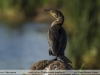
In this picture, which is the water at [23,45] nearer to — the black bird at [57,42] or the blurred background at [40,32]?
the blurred background at [40,32]

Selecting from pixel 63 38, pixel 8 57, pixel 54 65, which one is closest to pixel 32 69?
pixel 54 65

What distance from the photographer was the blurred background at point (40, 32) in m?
10.1

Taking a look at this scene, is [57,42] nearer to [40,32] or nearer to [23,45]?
[23,45]

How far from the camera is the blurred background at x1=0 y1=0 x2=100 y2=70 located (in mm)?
10094

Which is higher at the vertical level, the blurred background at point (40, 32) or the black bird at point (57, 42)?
the black bird at point (57, 42)

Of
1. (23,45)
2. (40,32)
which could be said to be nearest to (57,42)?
(23,45)

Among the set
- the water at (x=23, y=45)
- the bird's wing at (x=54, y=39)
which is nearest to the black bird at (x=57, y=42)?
the bird's wing at (x=54, y=39)

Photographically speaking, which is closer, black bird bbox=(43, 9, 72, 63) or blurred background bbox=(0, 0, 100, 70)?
black bird bbox=(43, 9, 72, 63)

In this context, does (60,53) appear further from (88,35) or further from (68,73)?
(88,35)

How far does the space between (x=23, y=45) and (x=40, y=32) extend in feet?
5.99

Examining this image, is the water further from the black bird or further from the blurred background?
the black bird

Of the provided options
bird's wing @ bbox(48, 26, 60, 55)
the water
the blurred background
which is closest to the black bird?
bird's wing @ bbox(48, 26, 60, 55)

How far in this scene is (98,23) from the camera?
402 inches

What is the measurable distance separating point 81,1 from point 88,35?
2.88 feet
